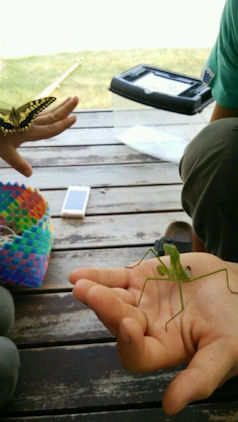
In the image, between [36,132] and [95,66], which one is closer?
[36,132]

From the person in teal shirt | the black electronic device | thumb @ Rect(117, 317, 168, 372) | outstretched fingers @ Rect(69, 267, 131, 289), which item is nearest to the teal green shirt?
the person in teal shirt

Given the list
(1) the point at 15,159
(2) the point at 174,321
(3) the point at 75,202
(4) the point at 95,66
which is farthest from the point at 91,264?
(4) the point at 95,66

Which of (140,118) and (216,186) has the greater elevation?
(216,186)

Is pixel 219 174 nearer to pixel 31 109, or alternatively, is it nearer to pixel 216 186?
pixel 216 186

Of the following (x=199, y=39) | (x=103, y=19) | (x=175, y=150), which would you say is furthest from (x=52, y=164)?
(x=103, y=19)

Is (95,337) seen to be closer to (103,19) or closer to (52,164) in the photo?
(52,164)

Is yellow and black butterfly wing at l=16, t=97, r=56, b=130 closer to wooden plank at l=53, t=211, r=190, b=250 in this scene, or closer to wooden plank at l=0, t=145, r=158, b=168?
wooden plank at l=53, t=211, r=190, b=250

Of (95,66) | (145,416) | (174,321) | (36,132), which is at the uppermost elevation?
(36,132)

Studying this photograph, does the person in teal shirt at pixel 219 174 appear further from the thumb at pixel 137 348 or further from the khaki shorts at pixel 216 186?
the thumb at pixel 137 348
